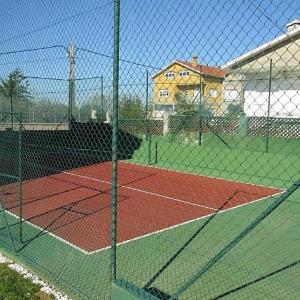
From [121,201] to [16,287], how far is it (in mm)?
5447

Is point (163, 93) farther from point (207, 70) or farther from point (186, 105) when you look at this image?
point (186, 105)

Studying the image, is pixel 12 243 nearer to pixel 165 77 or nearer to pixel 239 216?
pixel 165 77

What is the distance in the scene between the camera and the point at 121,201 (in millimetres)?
10039

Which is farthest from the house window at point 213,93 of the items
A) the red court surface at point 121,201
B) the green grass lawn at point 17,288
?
the red court surface at point 121,201

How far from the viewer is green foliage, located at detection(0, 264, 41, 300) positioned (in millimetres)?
4457

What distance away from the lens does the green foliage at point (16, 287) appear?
446 centimetres

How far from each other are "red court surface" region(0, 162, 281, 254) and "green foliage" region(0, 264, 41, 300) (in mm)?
1269

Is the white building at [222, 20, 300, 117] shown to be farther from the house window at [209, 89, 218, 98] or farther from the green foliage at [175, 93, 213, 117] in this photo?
the green foliage at [175, 93, 213, 117]

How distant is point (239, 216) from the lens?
8.89m

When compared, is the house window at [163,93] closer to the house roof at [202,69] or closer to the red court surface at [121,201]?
the house roof at [202,69]

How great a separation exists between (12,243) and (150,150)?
10874 mm

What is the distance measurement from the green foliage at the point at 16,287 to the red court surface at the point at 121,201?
1.27 metres

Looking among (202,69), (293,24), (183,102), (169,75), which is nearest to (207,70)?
(202,69)

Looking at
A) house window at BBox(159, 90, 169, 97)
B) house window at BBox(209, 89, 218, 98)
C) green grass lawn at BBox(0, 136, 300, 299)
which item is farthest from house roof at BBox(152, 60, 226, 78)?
green grass lawn at BBox(0, 136, 300, 299)
